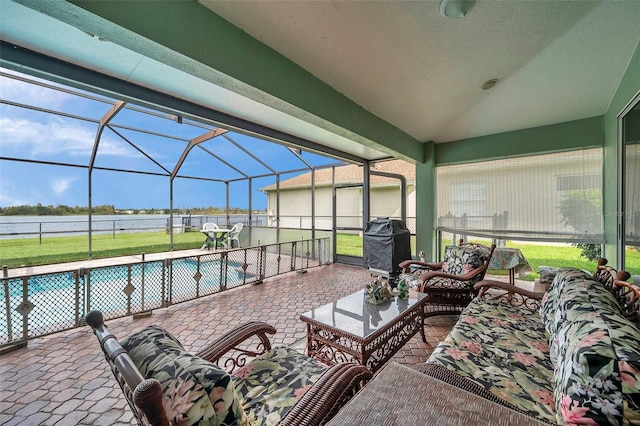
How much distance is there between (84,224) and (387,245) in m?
7.58

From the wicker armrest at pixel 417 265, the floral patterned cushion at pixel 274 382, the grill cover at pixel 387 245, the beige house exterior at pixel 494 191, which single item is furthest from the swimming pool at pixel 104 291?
the beige house exterior at pixel 494 191

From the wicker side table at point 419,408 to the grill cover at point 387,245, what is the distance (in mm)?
3804

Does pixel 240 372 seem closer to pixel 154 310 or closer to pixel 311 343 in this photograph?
pixel 311 343

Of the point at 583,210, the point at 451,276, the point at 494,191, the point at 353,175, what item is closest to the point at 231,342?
the point at 451,276

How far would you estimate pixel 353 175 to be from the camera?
661 cm

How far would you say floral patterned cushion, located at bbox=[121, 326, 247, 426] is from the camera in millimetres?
710

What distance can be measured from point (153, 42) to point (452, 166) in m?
5.10

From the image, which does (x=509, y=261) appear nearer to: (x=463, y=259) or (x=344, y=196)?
(x=463, y=259)

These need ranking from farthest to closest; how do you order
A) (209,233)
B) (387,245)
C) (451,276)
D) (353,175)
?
(209,233) < (353,175) < (387,245) < (451,276)

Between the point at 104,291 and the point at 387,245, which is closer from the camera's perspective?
the point at 104,291

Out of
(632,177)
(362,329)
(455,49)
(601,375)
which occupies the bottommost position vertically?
(362,329)

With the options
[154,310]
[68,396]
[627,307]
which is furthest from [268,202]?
[627,307]

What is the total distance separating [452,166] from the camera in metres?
5.06

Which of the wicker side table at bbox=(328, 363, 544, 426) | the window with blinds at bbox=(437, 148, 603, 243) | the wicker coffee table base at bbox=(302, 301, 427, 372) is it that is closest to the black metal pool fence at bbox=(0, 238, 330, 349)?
the wicker coffee table base at bbox=(302, 301, 427, 372)
